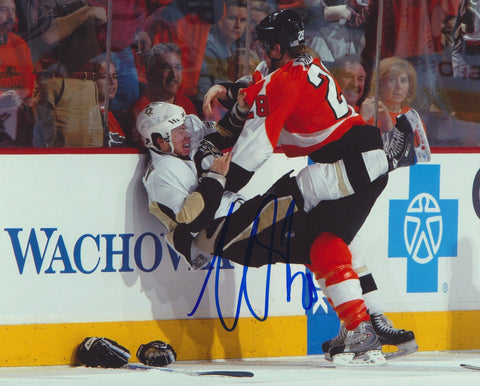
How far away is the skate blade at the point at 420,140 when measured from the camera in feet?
15.0

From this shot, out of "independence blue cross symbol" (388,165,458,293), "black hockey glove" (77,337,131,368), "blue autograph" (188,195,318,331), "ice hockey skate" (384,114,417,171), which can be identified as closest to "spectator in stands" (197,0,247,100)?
"blue autograph" (188,195,318,331)

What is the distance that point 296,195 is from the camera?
438cm

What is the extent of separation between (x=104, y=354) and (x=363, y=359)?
1106 millimetres

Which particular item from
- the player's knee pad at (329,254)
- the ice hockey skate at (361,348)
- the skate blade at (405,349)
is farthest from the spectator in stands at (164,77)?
the skate blade at (405,349)

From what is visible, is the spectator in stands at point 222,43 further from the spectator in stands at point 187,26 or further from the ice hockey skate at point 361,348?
the ice hockey skate at point 361,348

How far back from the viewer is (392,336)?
4371 millimetres

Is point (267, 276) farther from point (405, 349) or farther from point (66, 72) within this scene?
point (66, 72)

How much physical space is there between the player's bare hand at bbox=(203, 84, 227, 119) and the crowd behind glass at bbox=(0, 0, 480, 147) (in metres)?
0.02

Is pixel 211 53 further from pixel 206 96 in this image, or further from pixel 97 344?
pixel 97 344

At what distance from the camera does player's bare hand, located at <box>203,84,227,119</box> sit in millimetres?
4520

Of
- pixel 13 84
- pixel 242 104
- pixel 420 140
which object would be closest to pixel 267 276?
pixel 242 104

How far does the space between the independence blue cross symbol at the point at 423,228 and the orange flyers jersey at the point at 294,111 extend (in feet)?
1.98

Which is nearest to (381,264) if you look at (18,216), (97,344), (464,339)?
(464,339)

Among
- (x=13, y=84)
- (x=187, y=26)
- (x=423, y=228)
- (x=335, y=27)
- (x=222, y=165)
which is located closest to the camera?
(x=13, y=84)
